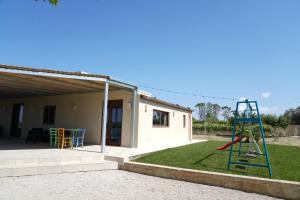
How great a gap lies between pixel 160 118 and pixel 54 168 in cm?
717

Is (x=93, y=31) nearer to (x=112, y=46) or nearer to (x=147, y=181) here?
(x=112, y=46)

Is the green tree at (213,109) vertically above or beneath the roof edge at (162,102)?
above

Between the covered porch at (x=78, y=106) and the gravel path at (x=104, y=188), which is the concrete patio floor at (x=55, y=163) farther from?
the covered porch at (x=78, y=106)

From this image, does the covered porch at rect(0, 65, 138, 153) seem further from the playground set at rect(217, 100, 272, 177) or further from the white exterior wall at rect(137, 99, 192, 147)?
the playground set at rect(217, 100, 272, 177)

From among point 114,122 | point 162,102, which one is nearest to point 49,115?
point 114,122

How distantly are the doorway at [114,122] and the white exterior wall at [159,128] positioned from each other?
40.3 inches

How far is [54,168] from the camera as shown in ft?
19.9

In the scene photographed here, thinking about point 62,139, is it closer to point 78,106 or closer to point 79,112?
point 79,112

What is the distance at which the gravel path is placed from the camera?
4.27 metres

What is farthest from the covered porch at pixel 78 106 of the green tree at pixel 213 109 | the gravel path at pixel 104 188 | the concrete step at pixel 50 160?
the green tree at pixel 213 109

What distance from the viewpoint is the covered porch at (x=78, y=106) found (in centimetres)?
819

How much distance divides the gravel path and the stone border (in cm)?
18

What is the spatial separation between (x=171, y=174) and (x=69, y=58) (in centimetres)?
983

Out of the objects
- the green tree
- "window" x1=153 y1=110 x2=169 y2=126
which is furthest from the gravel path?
the green tree
